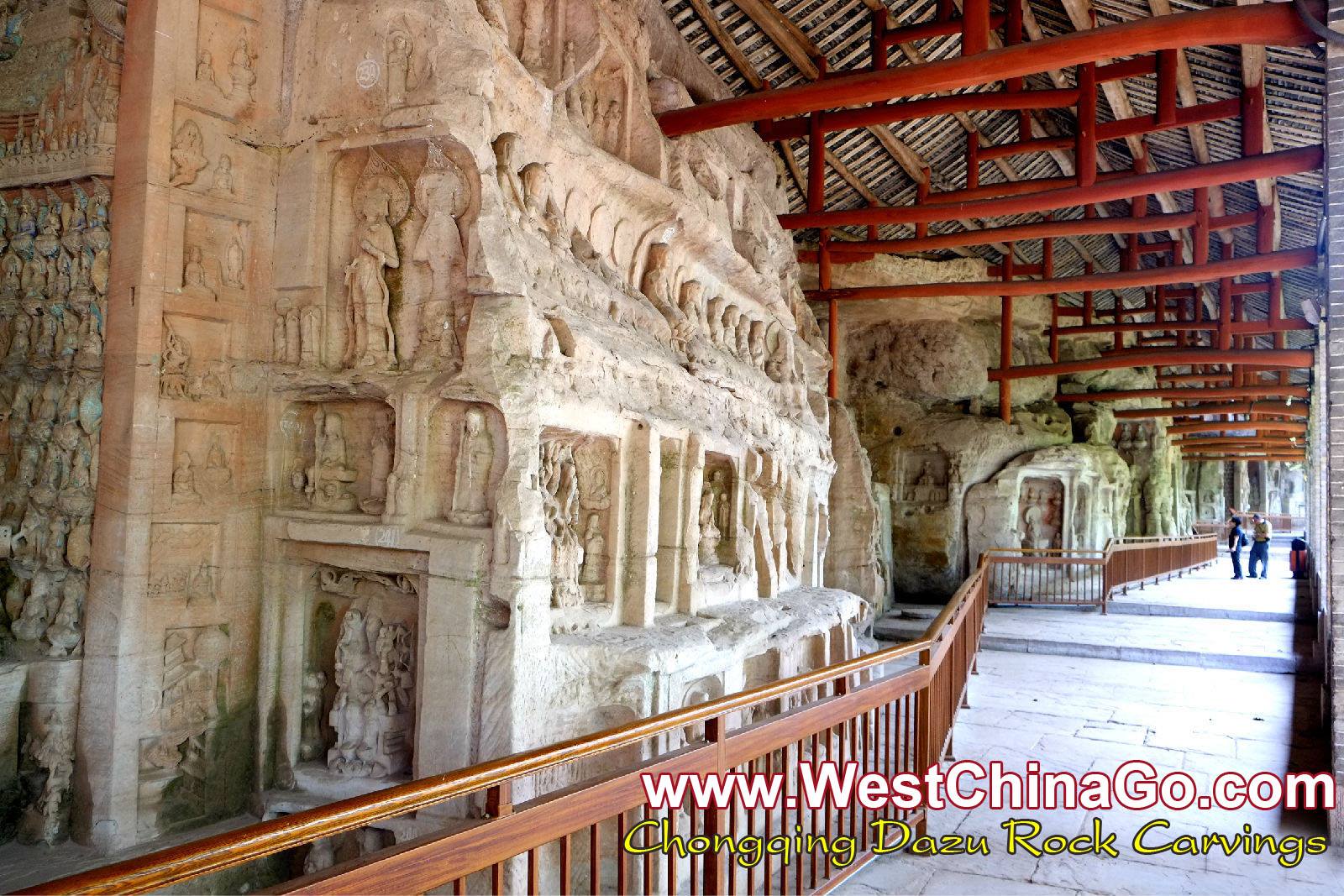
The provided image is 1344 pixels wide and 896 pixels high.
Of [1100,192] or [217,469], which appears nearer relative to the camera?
[217,469]

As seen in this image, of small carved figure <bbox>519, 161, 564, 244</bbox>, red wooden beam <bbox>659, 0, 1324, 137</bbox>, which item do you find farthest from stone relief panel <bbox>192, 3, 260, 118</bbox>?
red wooden beam <bbox>659, 0, 1324, 137</bbox>

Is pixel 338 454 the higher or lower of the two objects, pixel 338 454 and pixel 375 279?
the lower

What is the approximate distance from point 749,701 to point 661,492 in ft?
14.7

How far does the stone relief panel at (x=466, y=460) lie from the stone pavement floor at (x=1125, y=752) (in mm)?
3201

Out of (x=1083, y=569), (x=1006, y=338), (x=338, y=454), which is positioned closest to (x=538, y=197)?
(x=338, y=454)

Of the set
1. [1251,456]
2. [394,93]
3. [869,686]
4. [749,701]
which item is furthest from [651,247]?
[1251,456]

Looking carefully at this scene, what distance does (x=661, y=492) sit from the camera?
26.6 ft

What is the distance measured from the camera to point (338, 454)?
6.72 metres

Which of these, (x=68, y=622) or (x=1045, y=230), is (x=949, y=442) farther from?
(x=68, y=622)

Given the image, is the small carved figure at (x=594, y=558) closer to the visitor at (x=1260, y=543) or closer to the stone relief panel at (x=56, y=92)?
the stone relief panel at (x=56, y=92)

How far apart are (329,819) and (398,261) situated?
4.91 meters

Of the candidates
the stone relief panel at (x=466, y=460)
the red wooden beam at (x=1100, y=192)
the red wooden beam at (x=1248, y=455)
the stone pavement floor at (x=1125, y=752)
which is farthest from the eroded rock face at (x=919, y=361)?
the red wooden beam at (x=1248, y=455)

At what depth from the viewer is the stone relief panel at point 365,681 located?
20.5 ft

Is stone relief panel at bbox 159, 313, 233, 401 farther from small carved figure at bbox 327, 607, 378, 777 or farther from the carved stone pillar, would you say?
the carved stone pillar
